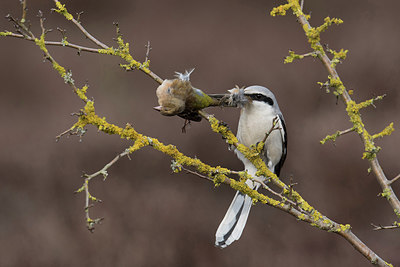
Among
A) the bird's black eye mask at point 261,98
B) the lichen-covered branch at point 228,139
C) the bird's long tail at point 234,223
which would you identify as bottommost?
the lichen-covered branch at point 228,139

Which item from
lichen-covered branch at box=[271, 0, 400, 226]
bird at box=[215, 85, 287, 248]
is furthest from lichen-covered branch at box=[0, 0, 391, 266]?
bird at box=[215, 85, 287, 248]

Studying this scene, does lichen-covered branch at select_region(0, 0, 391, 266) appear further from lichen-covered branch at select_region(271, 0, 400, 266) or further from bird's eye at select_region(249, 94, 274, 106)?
bird's eye at select_region(249, 94, 274, 106)

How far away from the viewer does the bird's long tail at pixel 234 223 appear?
5.34ft

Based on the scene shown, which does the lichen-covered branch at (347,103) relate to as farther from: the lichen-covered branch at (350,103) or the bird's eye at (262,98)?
the bird's eye at (262,98)

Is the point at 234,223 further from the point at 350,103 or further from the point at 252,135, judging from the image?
the point at 350,103

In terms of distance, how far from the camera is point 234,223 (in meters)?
1.72

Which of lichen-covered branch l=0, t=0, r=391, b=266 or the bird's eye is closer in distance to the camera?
lichen-covered branch l=0, t=0, r=391, b=266

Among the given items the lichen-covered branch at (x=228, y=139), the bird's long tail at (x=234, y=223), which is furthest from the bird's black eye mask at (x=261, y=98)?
the lichen-covered branch at (x=228, y=139)

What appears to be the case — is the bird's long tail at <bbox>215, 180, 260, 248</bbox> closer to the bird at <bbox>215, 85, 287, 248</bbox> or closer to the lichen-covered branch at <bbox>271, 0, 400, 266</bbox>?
the bird at <bbox>215, 85, 287, 248</bbox>

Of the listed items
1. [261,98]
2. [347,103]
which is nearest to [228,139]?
[347,103]

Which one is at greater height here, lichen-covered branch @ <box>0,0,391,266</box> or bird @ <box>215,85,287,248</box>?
bird @ <box>215,85,287,248</box>

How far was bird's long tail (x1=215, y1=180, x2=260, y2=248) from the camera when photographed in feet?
5.34

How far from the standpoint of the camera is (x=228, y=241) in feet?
5.31

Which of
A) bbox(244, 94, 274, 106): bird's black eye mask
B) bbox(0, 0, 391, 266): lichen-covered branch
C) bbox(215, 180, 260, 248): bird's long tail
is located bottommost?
bbox(0, 0, 391, 266): lichen-covered branch
